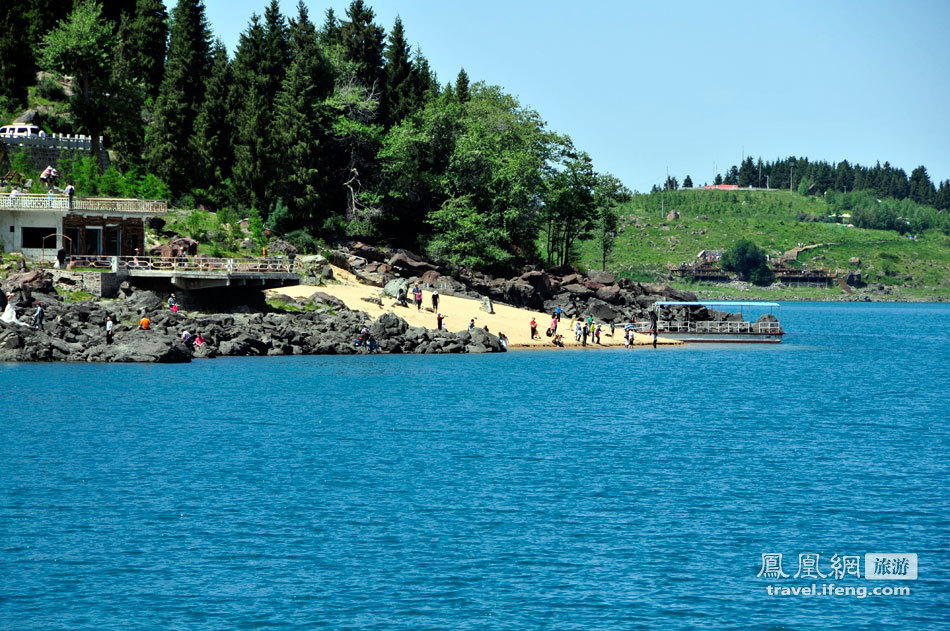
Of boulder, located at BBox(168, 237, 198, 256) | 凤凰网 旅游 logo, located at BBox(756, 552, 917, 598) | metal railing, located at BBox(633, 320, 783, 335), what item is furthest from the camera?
metal railing, located at BBox(633, 320, 783, 335)

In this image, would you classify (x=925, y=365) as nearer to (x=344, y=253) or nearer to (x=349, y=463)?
(x=344, y=253)

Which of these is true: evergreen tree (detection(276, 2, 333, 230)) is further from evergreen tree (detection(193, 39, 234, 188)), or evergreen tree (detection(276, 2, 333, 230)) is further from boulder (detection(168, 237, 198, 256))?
boulder (detection(168, 237, 198, 256))

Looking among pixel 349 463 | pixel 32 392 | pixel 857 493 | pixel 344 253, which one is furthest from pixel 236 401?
pixel 344 253

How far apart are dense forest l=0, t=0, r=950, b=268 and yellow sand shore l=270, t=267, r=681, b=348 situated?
10383 mm

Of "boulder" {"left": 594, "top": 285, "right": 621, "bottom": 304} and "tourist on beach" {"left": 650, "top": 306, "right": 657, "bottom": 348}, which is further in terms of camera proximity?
"boulder" {"left": 594, "top": 285, "right": 621, "bottom": 304}

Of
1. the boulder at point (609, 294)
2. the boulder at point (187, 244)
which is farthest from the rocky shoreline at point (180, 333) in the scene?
the boulder at point (609, 294)

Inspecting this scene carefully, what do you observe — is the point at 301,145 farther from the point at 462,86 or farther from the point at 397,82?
the point at 462,86

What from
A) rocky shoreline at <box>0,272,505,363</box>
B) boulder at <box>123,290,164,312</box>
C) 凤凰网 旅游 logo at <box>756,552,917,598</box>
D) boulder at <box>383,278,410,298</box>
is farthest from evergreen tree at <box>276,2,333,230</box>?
凤凰网 旅游 logo at <box>756,552,917,598</box>

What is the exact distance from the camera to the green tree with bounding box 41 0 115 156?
89875 millimetres

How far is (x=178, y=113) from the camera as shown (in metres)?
95.4

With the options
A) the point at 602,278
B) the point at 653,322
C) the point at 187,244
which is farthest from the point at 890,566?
the point at 602,278

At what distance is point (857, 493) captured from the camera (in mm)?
33938

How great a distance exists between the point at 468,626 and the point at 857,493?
17.6 m

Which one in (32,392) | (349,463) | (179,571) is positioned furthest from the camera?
(32,392)
